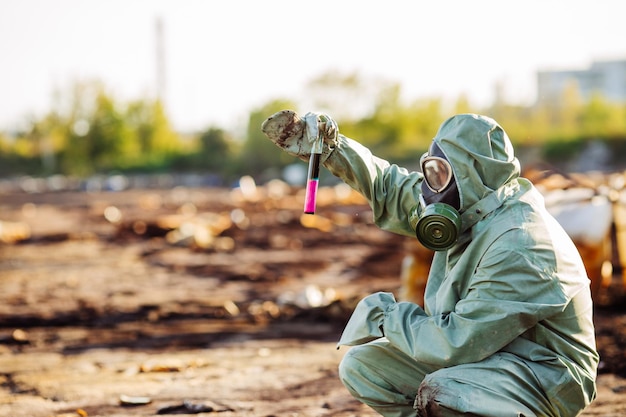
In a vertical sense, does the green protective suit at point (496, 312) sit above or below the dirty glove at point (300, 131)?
below

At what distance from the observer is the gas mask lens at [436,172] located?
147 inches

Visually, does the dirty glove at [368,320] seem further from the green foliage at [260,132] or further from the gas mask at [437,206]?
the green foliage at [260,132]

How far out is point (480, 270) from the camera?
139 inches

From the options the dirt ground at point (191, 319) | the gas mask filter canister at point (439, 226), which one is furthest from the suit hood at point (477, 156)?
the dirt ground at point (191, 319)

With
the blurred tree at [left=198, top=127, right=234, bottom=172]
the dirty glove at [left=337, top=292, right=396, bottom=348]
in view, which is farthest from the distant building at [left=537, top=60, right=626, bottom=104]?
the dirty glove at [left=337, top=292, right=396, bottom=348]

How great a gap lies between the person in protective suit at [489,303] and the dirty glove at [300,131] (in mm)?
57

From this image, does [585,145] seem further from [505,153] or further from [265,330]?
[505,153]

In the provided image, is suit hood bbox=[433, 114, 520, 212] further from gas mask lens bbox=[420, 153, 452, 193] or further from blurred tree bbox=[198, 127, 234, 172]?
blurred tree bbox=[198, 127, 234, 172]

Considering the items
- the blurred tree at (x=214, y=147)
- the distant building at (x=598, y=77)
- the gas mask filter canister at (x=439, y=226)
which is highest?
the distant building at (x=598, y=77)

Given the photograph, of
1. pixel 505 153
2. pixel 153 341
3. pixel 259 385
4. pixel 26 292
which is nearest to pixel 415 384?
pixel 505 153

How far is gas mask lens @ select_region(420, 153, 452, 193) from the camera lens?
3744mm

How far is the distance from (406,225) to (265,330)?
4.62 meters

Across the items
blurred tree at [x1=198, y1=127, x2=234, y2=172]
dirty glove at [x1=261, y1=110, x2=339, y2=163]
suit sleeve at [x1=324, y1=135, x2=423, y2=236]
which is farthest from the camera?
blurred tree at [x1=198, y1=127, x2=234, y2=172]

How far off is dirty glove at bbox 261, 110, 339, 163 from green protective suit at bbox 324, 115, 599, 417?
1.94 ft
